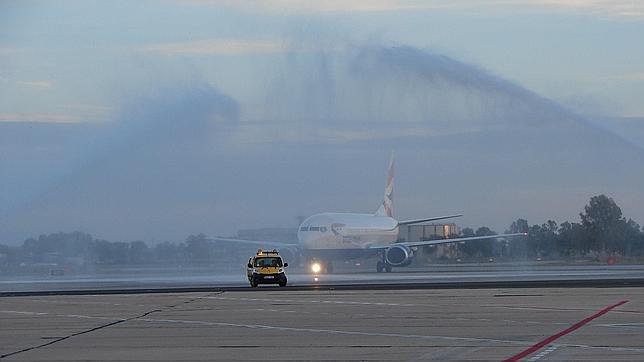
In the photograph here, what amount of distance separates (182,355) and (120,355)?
137cm

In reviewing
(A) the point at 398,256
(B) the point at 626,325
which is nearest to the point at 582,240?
(A) the point at 398,256

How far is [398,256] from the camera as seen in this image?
97.7 meters

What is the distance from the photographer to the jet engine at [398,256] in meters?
97.5

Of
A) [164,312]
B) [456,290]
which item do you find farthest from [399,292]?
[164,312]

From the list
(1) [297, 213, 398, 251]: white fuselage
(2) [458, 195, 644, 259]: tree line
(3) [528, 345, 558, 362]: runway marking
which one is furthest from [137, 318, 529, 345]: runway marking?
(2) [458, 195, 644, 259]: tree line

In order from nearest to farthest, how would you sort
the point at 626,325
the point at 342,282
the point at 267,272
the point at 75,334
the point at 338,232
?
the point at 626,325
the point at 75,334
the point at 267,272
the point at 342,282
the point at 338,232

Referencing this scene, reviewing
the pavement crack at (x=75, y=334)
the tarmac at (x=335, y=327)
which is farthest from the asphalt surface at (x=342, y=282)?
the pavement crack at (x=75, y=334)

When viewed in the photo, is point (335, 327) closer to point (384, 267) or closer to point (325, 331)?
point (325, 331)

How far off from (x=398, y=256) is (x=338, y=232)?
5528mm

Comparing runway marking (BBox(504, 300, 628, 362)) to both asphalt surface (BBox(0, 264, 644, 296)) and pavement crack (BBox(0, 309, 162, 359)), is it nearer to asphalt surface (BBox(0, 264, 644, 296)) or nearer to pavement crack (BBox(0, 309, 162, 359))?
pavement crack (BBox(0, 309, 162, 359))

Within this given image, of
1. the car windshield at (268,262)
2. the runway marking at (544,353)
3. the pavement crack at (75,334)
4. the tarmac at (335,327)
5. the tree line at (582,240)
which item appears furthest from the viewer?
the tree line at (582,240)

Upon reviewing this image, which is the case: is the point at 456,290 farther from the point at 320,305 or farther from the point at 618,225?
the point at 618,225

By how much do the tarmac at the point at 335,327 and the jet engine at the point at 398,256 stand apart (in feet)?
154

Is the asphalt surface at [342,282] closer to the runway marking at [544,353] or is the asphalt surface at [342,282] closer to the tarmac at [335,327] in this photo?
the tarmac at [335,327]
